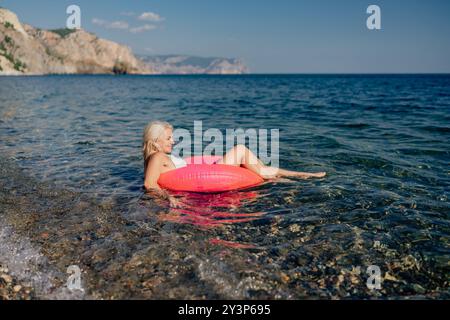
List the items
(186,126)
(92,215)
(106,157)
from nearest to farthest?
(92,215)
(106,157)
(186,126)

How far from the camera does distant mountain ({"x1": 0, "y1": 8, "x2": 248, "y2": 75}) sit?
11250 centimetres

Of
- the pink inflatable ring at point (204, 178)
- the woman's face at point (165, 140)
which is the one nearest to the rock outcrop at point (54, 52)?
the woman's face at point (165, 140)

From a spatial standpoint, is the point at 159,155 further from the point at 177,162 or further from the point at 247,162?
the point at 247,162

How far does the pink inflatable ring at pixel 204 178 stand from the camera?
19.0ft

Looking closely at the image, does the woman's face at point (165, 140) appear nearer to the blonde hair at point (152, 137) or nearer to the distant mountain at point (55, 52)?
the blonde hair at point (152, 137)

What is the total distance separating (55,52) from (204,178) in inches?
6229

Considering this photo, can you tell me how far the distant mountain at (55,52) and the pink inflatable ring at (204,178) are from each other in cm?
11026

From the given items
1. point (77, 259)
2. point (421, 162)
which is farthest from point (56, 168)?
point (421, 162)

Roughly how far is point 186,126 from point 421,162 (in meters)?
8.69

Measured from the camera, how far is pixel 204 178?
Result: 576 centimetres

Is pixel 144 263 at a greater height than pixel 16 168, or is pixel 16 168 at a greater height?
pixel 16 168
